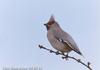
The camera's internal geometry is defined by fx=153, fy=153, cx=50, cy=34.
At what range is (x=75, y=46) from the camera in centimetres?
70

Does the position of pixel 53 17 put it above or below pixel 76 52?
above

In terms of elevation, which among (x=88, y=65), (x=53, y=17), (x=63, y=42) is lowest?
(x=88, y=65)

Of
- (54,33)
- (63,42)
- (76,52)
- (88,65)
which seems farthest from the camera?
(54,33)

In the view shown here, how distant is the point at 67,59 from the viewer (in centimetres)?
64

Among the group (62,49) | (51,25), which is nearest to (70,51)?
(62,49)

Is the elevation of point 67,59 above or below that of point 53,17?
below

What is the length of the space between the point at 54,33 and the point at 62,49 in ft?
0.58

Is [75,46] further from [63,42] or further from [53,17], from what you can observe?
[53,17]

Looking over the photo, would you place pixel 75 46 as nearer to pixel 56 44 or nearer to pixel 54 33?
pixel 56 44

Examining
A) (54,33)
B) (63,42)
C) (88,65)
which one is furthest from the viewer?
(54,33)

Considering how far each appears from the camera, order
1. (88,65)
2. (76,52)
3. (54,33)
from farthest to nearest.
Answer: (54,33) → (76,52) → (88,65)

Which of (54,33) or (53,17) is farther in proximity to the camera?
(54,33)

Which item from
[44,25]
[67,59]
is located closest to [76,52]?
[67,59]

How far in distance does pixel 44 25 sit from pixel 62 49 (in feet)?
0.47
